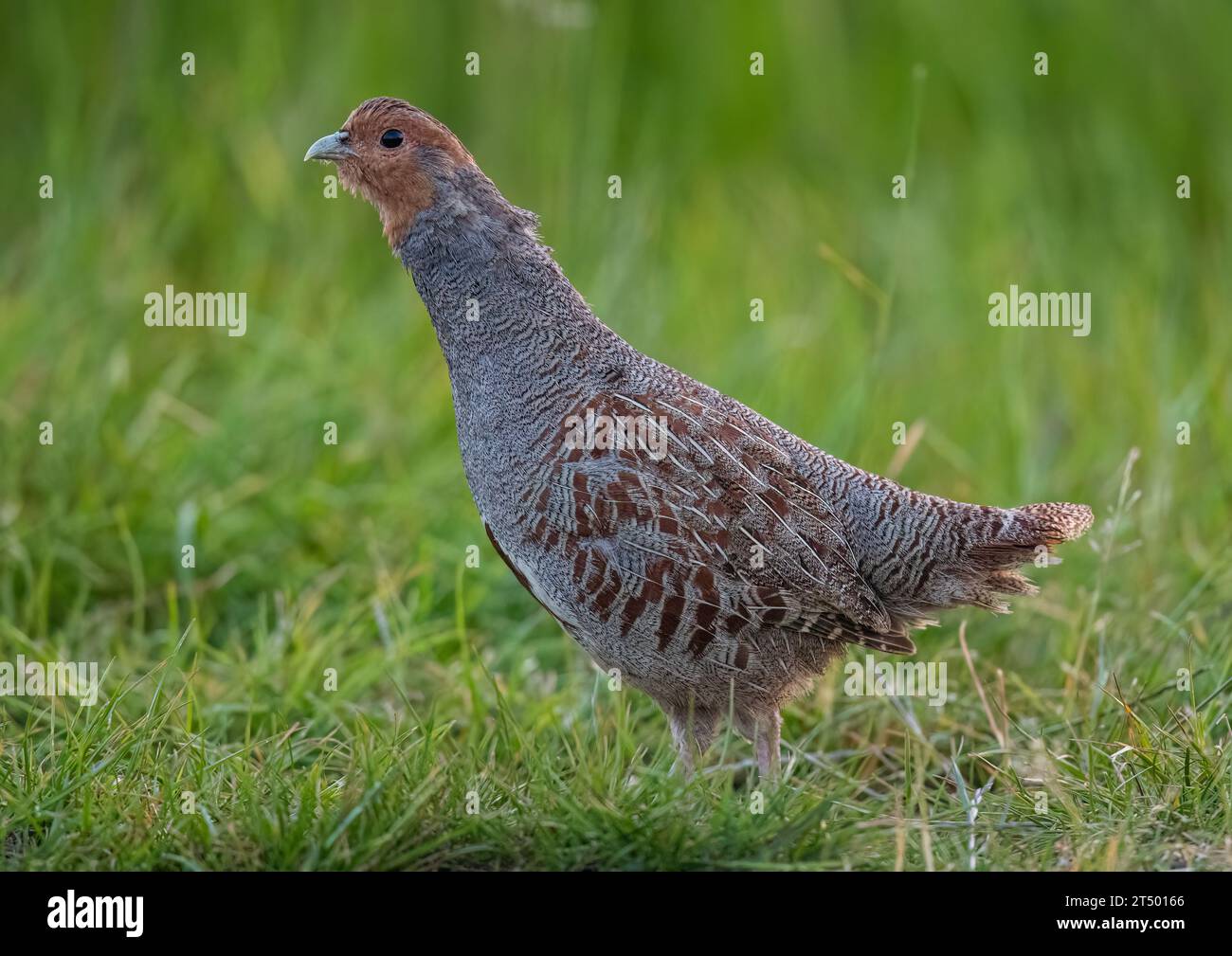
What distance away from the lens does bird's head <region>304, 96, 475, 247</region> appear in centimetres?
425

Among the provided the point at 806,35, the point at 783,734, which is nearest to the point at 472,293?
the point at 783,734

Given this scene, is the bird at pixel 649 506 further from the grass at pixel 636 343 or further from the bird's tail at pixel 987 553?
the grass at pixel 636 343

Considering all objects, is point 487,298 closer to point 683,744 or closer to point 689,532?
point 689,532

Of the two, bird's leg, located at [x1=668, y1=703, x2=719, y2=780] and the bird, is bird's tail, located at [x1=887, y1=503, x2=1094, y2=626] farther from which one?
bird's leg, located at [x1=668, y1=703, x2=719, y2=780]

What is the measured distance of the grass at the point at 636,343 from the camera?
4.03 m

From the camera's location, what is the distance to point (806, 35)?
29.2ft

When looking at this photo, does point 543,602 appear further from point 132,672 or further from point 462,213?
point 132,672

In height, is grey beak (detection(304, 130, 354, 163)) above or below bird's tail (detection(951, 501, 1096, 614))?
above

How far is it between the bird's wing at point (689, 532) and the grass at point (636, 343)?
459mm

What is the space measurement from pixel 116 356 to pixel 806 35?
4706 mm

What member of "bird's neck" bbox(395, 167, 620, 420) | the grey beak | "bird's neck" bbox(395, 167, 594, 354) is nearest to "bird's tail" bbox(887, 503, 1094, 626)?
"bird's neck" bbox(395, 167, 620, 420)

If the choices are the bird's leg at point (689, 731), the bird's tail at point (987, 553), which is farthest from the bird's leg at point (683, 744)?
the bird's tail at point (987, 553)

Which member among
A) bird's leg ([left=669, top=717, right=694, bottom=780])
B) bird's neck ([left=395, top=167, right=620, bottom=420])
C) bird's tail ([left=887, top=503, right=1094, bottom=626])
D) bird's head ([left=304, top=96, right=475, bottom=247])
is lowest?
bird's leg ([left=669, top=717, right=694, bottom=780])

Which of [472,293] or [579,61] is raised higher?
[579,61]
